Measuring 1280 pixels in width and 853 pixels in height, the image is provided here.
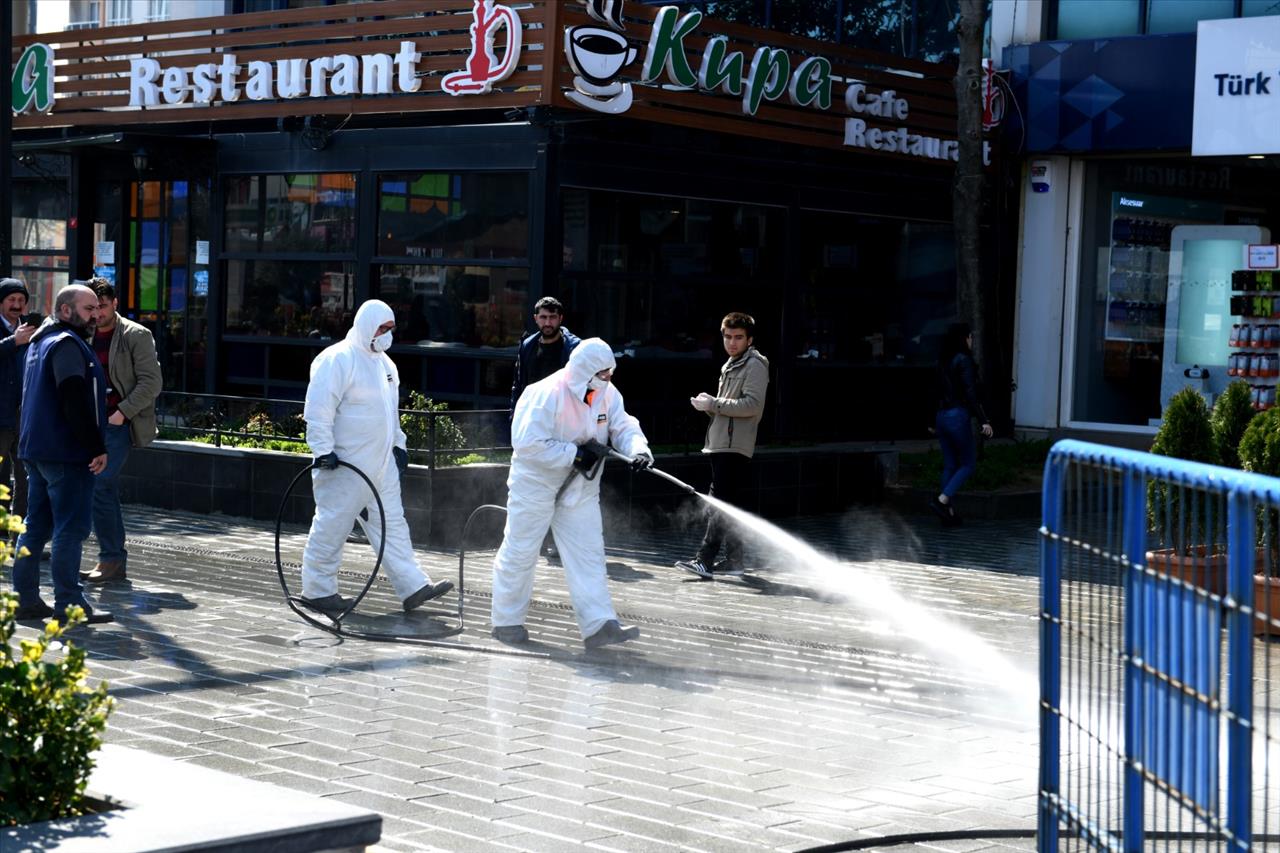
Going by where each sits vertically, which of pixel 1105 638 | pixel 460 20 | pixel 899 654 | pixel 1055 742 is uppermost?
pixel 460 20

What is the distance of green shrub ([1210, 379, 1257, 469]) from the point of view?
39.4 feet

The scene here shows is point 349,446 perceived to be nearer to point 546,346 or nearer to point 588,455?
point 588,455

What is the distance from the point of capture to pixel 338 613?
10.5 m

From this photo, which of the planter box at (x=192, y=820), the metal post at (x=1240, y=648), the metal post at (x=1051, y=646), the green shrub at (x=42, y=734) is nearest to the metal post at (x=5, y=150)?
the planter box at (x=192, y=820)

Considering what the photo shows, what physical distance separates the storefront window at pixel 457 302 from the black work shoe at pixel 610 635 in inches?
311

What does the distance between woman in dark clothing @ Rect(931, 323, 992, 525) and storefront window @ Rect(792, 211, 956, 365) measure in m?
3.61

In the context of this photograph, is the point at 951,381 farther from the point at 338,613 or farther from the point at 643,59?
the point at 338,613

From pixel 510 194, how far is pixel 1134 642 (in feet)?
45.5

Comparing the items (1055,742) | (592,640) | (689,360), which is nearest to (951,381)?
(689,360)

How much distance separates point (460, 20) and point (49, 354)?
827 centimetres

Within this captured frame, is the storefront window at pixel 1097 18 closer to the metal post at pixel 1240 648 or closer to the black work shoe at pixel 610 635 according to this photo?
the black work shoe at pixel 610 635

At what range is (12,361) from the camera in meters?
12.0

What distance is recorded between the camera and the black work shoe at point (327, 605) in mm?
10391

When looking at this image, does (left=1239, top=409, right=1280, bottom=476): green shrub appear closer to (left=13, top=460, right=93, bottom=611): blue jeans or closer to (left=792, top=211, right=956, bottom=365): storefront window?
(left=13, top=460, right=93, bottom=611): blue jeans
